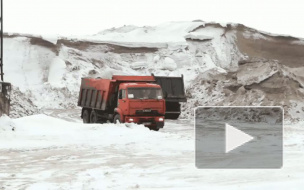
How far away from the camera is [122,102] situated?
21.3 metres

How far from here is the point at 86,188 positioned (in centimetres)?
823

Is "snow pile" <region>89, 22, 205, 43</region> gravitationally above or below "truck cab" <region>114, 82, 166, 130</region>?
above

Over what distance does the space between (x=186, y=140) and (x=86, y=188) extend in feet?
29.5

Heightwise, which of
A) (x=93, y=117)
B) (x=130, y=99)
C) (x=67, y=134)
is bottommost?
(x=93, y=117)

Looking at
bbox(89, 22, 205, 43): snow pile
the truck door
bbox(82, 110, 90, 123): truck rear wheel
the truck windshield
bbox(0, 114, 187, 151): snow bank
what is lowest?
bbox(82, 110, 90, 123): truck rear wheel

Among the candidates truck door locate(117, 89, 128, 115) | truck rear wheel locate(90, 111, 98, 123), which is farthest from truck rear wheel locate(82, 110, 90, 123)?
truck door locate(117, 89, 128, 115)

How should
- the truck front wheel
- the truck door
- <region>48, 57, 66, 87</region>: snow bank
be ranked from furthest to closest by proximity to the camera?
<region>48, 57, 66, 87</region>: snow bank → the truck front wheel → the truck door

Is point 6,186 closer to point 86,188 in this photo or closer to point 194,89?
point 86,188

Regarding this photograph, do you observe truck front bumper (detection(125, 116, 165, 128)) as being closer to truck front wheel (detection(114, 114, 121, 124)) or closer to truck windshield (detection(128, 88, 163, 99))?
truck front wheel (detection(114, 114, 121, 124))

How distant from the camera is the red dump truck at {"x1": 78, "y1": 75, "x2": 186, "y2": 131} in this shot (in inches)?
819

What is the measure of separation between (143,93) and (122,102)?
3.57ft

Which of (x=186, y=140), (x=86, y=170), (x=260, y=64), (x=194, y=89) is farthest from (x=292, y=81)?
(x=86, y=170)

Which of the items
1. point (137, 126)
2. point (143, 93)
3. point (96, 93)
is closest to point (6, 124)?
point (137, 126)

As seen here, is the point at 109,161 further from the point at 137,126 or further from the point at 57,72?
the point at 57,72
